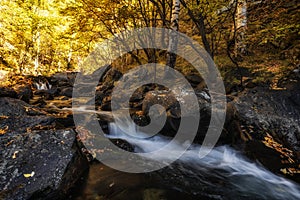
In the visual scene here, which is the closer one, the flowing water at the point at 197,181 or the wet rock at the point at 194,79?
the flowing water at the point at 197,181

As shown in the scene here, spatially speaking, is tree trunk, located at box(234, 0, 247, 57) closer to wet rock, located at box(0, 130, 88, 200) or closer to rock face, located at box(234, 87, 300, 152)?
rock face, located at box(234, 87, 300, 152)

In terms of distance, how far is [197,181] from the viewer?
4.04m

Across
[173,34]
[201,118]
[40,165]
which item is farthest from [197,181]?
[173,34]

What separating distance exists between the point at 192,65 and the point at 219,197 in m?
7.40

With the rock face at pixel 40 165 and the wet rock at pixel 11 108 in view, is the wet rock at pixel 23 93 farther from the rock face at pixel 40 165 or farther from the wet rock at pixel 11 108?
the rock face at pixel 40 165

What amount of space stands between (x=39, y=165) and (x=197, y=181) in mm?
2957

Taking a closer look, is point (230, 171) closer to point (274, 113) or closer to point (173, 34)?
point (274, 113)

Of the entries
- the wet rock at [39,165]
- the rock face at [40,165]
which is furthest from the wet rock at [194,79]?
the wet rock at [39,165]

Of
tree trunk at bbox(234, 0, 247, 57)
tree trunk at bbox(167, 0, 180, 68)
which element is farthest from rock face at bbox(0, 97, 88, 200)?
tree trunk at bbox(234, 0, 247, 57)

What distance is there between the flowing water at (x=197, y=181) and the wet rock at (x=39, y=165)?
43cm

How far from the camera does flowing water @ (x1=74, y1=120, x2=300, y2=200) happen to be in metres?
3.46

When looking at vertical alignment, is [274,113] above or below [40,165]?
above

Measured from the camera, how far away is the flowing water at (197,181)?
3.46 m

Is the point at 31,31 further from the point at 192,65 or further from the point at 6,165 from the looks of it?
the point at 6,165
